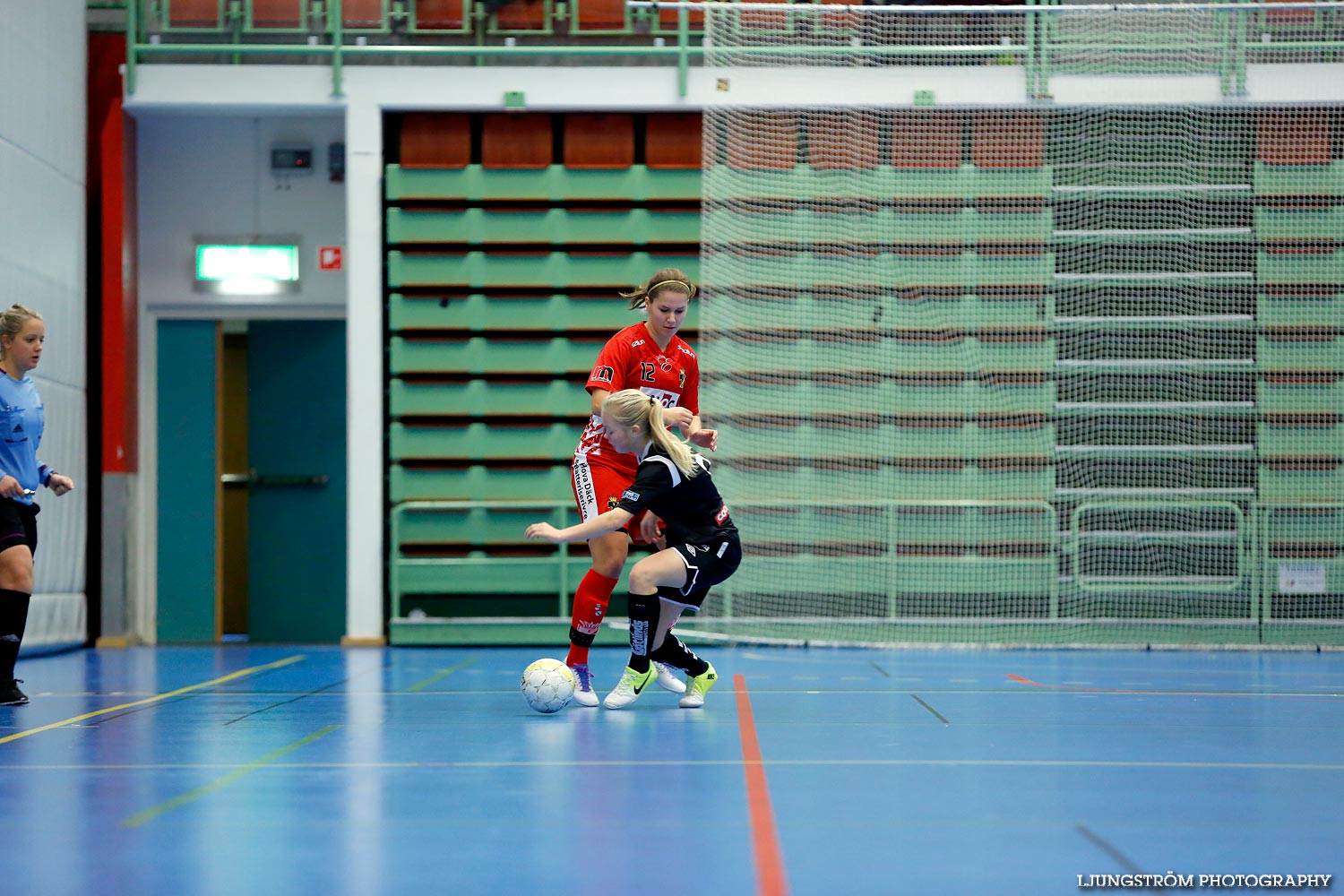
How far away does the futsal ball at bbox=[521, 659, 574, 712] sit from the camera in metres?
4.79

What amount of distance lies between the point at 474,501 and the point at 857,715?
5.55 m

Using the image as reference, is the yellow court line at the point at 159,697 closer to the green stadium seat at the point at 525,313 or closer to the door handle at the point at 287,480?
the door handle at the point at 287,480

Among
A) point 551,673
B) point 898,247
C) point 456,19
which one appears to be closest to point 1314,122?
point 898,247

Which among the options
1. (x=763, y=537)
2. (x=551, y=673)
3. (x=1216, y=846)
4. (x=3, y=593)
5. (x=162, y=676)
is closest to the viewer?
(x=1216, y=846)

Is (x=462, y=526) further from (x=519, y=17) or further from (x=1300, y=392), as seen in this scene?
(x=1300, y=392)

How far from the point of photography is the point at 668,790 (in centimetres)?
319

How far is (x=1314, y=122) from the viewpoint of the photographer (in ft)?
32.1

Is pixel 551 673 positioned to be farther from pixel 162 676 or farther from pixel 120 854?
pixel 162 676

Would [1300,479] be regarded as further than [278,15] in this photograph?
No

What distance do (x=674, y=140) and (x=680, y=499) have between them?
577cm

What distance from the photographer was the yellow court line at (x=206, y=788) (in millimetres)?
2865

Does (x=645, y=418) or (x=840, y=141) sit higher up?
(x=840, y=141)

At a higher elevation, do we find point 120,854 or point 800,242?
point 800,242

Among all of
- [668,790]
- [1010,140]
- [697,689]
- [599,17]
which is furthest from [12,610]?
[1010,140]
